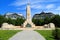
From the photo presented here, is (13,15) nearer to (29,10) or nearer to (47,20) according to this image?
(47,20)

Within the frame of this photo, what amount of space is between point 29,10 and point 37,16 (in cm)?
5737

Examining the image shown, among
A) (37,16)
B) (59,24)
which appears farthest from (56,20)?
(37,16)

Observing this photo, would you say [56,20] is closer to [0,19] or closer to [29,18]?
[29,18]

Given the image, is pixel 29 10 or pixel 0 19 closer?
pixel 29 10

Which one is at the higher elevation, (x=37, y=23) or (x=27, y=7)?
(x=27, y=7)

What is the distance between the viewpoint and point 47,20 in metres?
83.2

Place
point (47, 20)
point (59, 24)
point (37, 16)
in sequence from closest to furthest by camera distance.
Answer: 1. point (59, 24)
2. point (47, 20)
3. point (37, 16)

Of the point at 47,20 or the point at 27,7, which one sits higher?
the point at 27,7

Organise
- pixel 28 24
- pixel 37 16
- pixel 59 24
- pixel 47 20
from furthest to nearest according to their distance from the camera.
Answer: pixel 37 16, pixel 47 20, pixel 59 24, pixel 28 24

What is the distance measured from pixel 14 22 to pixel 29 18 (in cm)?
1813

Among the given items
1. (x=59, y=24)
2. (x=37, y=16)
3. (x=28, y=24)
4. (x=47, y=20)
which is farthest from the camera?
(x=37, y=16)

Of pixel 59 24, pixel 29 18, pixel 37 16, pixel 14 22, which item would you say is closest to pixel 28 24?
pixel 29 18

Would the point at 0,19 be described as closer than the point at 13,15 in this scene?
Yes

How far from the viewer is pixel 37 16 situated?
412 ft
